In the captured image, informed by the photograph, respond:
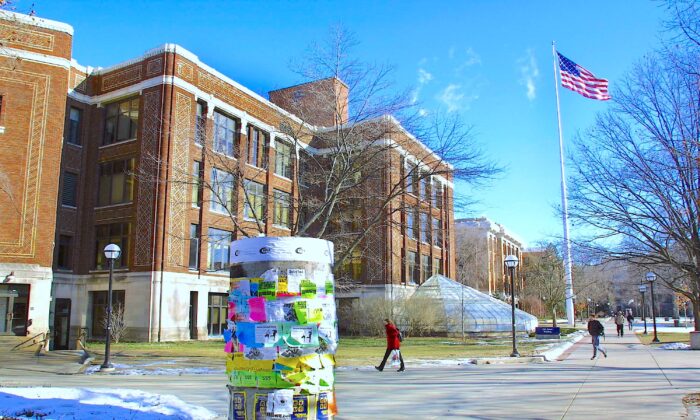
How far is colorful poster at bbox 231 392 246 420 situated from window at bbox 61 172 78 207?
31.5m

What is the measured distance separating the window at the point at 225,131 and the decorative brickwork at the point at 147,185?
4357 mm

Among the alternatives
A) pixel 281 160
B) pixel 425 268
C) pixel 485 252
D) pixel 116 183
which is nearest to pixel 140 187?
pixel 116 183

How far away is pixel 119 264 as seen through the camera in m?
33.2

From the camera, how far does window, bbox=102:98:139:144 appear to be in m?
34.6

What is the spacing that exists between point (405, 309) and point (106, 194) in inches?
788

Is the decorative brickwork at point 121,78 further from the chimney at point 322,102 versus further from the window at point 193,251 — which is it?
the chimney at point 322,102

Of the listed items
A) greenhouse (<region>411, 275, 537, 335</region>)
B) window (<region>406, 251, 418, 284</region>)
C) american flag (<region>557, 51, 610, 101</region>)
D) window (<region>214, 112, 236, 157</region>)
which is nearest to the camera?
american flag (<region>557, 51, 610, 101</region>)

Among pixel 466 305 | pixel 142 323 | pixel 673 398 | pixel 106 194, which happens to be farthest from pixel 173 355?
pixel 466 305

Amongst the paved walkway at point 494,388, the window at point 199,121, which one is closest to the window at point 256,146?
the window at point 199,121

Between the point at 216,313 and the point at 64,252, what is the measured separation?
373 inches

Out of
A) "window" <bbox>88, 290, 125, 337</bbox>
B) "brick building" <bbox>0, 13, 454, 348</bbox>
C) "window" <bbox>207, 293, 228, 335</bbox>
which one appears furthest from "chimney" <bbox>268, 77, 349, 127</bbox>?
"window" <bbox>88, 290, 125, 337</bbox>

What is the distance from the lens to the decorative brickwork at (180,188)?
32625 millimetres

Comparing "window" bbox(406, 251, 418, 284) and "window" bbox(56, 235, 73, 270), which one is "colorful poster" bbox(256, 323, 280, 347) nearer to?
"window" bbox(56, 235, 73, 270)

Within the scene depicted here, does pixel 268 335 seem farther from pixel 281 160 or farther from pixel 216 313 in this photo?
pixel 281 160
